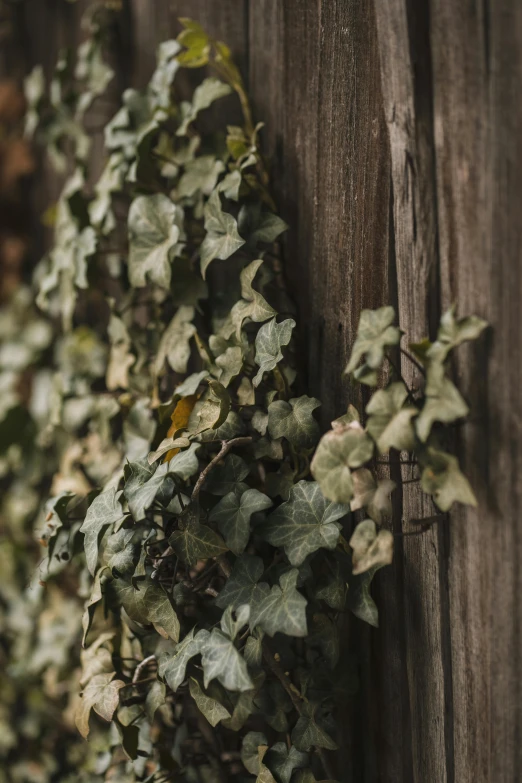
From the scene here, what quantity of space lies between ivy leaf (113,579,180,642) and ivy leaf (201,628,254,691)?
0.23 feet

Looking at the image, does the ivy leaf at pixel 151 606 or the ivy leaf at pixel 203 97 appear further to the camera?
the ivy leaf at pixel 203 97

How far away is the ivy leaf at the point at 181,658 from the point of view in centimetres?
87

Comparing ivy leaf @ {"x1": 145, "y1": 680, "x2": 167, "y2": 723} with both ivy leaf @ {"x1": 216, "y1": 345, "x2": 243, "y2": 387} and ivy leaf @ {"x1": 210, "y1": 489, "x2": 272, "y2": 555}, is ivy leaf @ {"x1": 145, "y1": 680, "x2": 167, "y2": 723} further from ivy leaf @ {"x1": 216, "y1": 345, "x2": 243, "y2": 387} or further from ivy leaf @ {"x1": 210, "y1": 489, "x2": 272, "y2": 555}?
ivy leaf @ {"x1": 216, "y1": 345, "x2": 243, "y2": 387}

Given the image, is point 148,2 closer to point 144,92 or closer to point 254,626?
point 144,92

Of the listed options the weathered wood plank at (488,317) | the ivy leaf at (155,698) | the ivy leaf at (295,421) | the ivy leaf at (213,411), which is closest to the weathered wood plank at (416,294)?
the weathered wood plank at (488,317)

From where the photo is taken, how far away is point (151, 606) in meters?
0.91

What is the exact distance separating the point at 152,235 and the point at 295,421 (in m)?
0.42

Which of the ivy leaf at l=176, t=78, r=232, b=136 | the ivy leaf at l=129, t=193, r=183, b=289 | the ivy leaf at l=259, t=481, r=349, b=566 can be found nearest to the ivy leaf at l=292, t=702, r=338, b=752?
the ivy leaf at l=259, t=481, r=349, b=566

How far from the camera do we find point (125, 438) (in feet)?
3.98

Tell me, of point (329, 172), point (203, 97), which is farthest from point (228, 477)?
point (203, 97)

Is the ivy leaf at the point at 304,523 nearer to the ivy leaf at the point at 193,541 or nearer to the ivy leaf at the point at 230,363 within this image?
the ivy leaf at the point at 193,541

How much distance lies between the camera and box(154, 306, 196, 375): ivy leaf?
1115 mm

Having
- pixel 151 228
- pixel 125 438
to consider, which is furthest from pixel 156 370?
pixel 151 228

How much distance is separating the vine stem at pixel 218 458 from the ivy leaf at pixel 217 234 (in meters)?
0.25
